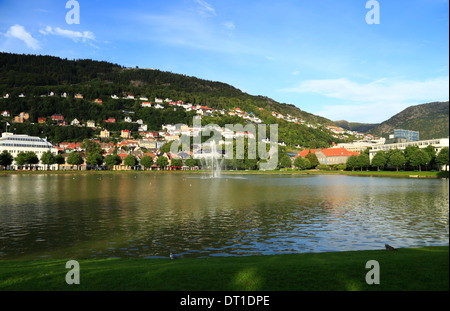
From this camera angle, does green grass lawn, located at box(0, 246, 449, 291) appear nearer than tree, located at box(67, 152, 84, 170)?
Yes

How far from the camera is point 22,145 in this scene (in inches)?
7082

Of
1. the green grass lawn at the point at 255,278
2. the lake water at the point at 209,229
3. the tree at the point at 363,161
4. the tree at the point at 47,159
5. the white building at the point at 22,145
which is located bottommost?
the lake water at the point at 209,229

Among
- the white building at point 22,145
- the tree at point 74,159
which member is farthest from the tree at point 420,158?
the white building at point 22,145

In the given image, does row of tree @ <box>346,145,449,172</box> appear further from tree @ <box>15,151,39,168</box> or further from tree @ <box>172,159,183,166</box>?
tree @ <box>15,151,39,168</box>

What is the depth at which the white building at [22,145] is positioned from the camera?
174m

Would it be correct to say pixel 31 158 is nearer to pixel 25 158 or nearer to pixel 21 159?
pixel 25 158

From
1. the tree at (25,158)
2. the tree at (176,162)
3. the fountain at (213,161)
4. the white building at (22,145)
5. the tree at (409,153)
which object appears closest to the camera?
the tree at (409,153)

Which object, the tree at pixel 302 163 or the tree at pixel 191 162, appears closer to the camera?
the tree at pixel 302 163

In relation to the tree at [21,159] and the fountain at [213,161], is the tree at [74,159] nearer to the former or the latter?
the tree at [21,159]

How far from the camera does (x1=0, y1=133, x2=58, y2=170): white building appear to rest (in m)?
174

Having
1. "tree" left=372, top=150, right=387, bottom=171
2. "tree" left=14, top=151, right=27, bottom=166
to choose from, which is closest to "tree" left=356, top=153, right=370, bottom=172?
"tree" left=372, top=150, right=387, bottom=171

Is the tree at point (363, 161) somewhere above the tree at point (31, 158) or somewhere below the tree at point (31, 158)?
below

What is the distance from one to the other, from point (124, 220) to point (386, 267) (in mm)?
21363
